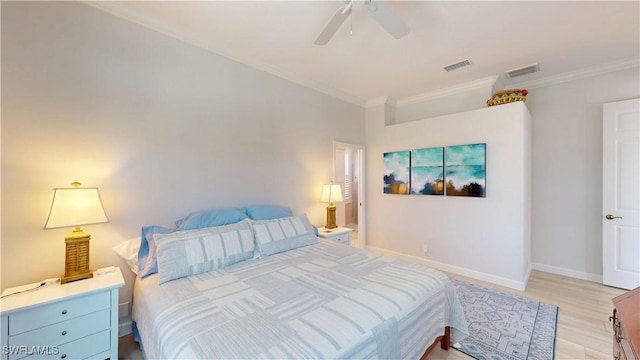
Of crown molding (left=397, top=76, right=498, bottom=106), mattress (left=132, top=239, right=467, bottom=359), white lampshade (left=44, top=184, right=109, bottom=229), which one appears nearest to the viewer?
mattress (left=132, top=239, right=467, bottom=359)

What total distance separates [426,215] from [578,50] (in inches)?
99.9

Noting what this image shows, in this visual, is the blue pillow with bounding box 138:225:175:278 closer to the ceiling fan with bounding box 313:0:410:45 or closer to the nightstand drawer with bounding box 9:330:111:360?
the nightstand drawer with bounding box 9:330:111:360

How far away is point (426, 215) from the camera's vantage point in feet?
12.4

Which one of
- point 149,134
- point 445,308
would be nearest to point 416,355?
point 445,308

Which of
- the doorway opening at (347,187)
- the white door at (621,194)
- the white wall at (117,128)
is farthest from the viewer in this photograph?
the doorway opening at (347,187)

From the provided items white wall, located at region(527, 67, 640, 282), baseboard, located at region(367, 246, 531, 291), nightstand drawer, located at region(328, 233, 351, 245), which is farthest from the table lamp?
white wall, located at region(527, 67, 640, 282)

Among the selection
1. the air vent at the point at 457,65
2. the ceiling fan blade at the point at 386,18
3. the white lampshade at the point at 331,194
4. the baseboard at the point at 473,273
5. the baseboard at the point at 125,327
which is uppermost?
the air vent at the point at 457,65

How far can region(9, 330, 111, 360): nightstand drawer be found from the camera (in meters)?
1.41

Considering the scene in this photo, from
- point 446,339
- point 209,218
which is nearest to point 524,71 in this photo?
point 446,339

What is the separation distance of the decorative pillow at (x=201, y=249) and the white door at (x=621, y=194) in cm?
418

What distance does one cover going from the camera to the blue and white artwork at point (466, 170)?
3209 millimetres

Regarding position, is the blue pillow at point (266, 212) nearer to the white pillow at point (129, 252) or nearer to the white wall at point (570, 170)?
the white pillow at point (129, 252)

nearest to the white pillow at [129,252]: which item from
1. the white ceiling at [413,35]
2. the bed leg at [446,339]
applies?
the white ceiling at [413,35]

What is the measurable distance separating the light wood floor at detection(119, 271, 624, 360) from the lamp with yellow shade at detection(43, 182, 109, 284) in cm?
73
